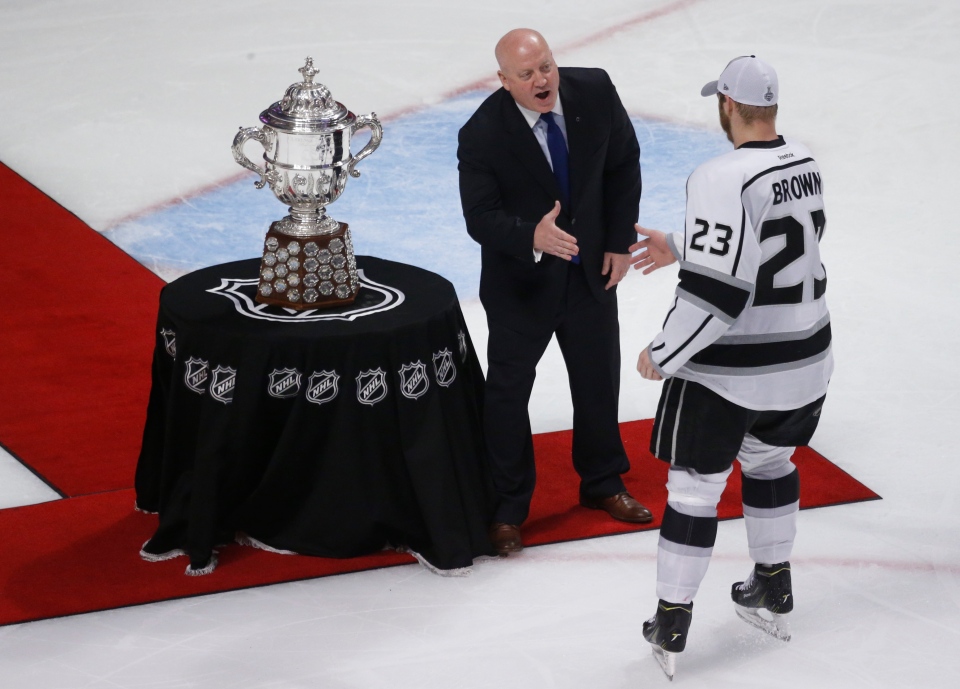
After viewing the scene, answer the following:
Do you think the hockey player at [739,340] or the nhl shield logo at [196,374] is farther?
the nhl shield logo at [196,374]

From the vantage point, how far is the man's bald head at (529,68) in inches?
139

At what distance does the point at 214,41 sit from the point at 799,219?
7.71 metres

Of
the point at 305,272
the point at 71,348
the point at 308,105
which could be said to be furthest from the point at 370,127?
the point at 71,348

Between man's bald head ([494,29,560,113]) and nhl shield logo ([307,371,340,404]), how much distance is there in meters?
0.93

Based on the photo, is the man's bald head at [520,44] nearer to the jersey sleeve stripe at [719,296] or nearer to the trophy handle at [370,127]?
the trophy handle at [370,127]

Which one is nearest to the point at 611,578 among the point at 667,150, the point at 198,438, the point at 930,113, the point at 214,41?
the point at 198,438

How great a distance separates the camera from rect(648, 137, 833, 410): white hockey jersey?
2949 mm

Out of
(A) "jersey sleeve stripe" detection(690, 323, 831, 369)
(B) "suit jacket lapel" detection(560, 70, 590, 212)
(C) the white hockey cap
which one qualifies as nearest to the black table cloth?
(B) "suit jacket lapel" detection(560, 70, 590, 212)

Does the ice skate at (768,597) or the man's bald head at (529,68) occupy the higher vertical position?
the man's bald head at (529,68)

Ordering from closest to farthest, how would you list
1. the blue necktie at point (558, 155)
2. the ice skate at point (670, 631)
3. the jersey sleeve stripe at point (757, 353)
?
1. the jersey sleeve stripe at point (757, 353)
2. the ice skate at point (670, 631)
3. the blue necktie at point (558, 155)

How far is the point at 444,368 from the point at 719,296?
1.05 metres

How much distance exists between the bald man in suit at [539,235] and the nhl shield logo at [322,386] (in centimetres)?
54

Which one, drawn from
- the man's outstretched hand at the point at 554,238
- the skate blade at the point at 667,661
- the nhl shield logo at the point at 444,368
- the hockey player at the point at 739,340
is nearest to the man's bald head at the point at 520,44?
the man's outstretched hand at the point at 554,238

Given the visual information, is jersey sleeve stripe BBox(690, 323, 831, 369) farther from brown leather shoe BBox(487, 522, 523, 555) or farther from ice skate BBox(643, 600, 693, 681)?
brown leather shoe BBox(487, 522, 523, 555)
